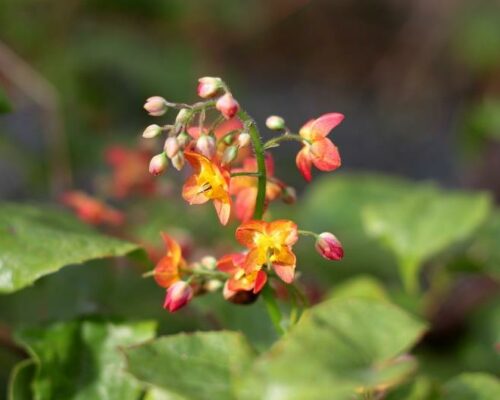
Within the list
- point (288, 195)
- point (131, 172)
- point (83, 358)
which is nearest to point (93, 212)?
point (131, 172)

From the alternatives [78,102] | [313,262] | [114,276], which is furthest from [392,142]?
[114,276]

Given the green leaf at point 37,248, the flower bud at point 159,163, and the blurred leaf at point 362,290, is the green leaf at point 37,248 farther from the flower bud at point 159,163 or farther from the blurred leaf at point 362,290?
the blurred leaf at point 362,290

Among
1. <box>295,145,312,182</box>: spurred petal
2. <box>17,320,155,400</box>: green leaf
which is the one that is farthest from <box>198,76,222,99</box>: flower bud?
<box>17,320,155,400</box>: green leaf

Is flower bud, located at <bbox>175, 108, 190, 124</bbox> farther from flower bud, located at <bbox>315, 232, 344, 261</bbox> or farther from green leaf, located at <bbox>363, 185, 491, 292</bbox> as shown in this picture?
green leaf, located at <bbox>363, 185, 491, 292</bbox>

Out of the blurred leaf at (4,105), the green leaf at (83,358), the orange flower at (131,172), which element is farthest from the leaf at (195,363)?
the orange flower at (131,172)

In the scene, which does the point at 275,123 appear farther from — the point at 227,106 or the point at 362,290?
the point at 362,290

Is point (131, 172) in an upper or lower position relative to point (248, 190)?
upper

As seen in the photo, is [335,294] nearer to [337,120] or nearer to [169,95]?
[337,120]
